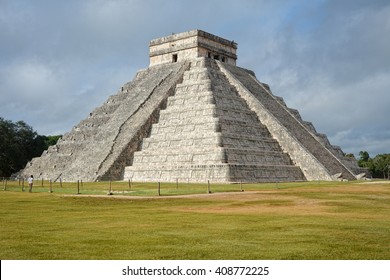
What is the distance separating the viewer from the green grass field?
9172 mm

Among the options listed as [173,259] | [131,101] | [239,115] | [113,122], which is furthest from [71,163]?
[173,259]

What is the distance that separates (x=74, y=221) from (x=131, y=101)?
3199 centimetres

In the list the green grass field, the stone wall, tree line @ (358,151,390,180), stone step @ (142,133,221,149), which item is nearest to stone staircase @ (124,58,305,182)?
stone step @ (142,133,221,149)

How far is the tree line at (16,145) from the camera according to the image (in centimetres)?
5450

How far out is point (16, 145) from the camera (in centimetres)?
5584

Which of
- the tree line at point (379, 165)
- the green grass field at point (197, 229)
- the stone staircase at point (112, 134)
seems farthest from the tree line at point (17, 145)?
the tree line at point (379, 165)

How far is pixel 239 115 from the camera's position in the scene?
131 ft

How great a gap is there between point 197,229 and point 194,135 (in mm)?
24605

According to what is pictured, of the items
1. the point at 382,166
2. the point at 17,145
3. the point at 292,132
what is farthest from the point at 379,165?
the point at 17,145

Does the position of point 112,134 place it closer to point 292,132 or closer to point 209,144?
point 209,144

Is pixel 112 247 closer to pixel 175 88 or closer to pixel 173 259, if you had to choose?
pixel 173 259

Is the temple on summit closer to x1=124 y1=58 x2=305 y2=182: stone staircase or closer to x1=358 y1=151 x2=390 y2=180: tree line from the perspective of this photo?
x1=124 y1=58 x2=305 y2=182: stone staircase

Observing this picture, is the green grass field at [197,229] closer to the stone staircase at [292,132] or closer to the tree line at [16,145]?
the stone staircase at [292,132]

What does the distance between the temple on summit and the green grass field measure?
1412 centimetres
